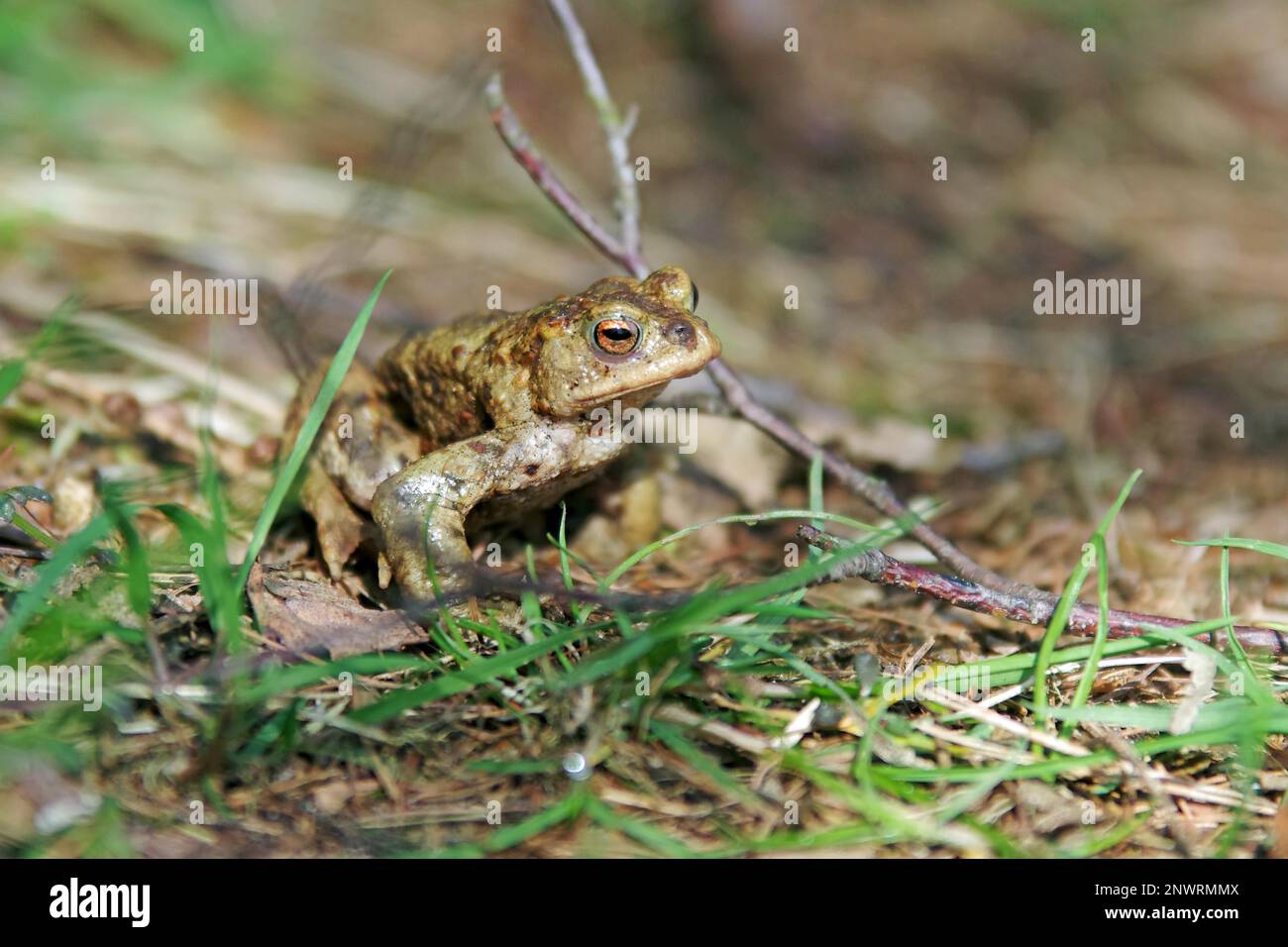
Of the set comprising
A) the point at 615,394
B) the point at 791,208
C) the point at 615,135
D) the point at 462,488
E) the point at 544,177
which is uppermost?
the point at 791,208

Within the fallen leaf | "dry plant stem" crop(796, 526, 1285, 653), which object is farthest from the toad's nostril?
the fallen leaf

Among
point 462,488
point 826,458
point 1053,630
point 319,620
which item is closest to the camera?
point 1053,630

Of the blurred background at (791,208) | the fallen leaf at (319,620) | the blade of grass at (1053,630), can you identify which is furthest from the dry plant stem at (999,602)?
the fallen leaf at (319,620)

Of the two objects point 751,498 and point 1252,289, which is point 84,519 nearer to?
point 751,498

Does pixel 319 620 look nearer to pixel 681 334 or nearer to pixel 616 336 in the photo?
pixel 616 336

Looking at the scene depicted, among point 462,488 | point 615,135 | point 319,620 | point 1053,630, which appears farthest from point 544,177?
point 1053,630
